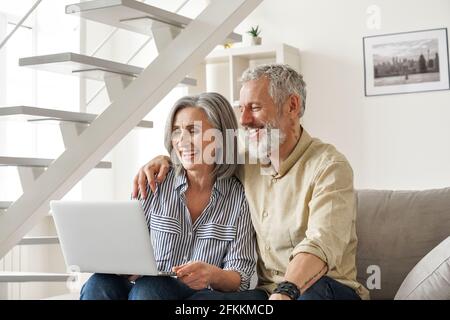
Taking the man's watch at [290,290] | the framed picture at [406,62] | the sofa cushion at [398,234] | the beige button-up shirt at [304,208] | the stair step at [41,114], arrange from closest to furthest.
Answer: the man's watch at [290,290]
the beige button-up shirt at [304,208]
the sofa cushion at [398,234]
the stair step at [41,114]
the framed picture at [406,62]

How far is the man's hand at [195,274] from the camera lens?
2.04 metres

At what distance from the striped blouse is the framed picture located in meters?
2.62

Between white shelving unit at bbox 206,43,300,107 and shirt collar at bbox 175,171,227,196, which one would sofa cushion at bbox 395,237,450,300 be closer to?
shirt collar at bbox 175,171,227,196

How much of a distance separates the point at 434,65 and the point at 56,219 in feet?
10.5


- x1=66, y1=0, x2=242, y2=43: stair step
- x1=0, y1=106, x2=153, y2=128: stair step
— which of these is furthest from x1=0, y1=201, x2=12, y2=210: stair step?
x1=66, y1=0, x2=242, y2=43: stair step

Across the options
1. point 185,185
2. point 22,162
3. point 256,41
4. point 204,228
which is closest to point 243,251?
point 204,228

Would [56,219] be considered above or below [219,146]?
below

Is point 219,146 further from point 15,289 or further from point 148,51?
point 148,51

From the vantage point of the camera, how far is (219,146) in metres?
2.38

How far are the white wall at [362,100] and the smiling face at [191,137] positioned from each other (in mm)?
2609

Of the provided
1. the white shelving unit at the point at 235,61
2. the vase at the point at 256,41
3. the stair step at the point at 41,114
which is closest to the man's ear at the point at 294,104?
the stair step at the point at 41,114

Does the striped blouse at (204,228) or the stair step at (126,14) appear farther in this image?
the stair step at (126,14)

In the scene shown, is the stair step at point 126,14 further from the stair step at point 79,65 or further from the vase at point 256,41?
the vase at point 256,41
